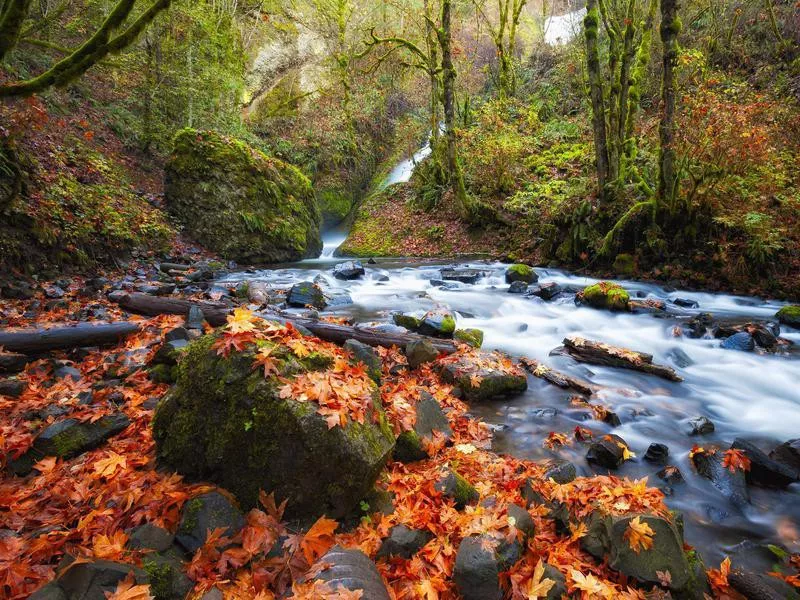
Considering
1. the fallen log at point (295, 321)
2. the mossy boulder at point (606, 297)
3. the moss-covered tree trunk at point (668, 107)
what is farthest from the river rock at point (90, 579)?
the moss-covered tree trunk at point (668, 107)

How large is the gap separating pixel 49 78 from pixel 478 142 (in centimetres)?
1512

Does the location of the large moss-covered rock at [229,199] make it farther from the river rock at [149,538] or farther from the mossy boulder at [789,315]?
the mossy boulder at [789,315]

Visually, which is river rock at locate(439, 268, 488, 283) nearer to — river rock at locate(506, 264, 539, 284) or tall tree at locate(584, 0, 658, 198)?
river rock at locate(506, 264, 539, 284)

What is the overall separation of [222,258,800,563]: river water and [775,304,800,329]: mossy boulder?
25cm

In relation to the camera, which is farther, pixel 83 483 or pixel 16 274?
pixel 16 274

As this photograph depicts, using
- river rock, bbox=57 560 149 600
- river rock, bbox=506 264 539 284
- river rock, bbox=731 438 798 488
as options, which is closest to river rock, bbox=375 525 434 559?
river rock, bbox=57 560 149 600

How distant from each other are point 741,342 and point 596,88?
8.02 metres

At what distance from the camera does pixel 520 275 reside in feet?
36.3

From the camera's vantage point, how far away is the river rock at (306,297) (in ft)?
27.0

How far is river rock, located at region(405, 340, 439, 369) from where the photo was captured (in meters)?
5.62

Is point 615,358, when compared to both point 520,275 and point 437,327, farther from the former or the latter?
point 520,275

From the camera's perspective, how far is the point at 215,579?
232 centimetres

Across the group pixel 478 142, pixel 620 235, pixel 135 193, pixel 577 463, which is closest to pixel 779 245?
pixel 620 235

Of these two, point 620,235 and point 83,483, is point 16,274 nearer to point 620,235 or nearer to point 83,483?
point 83,483
